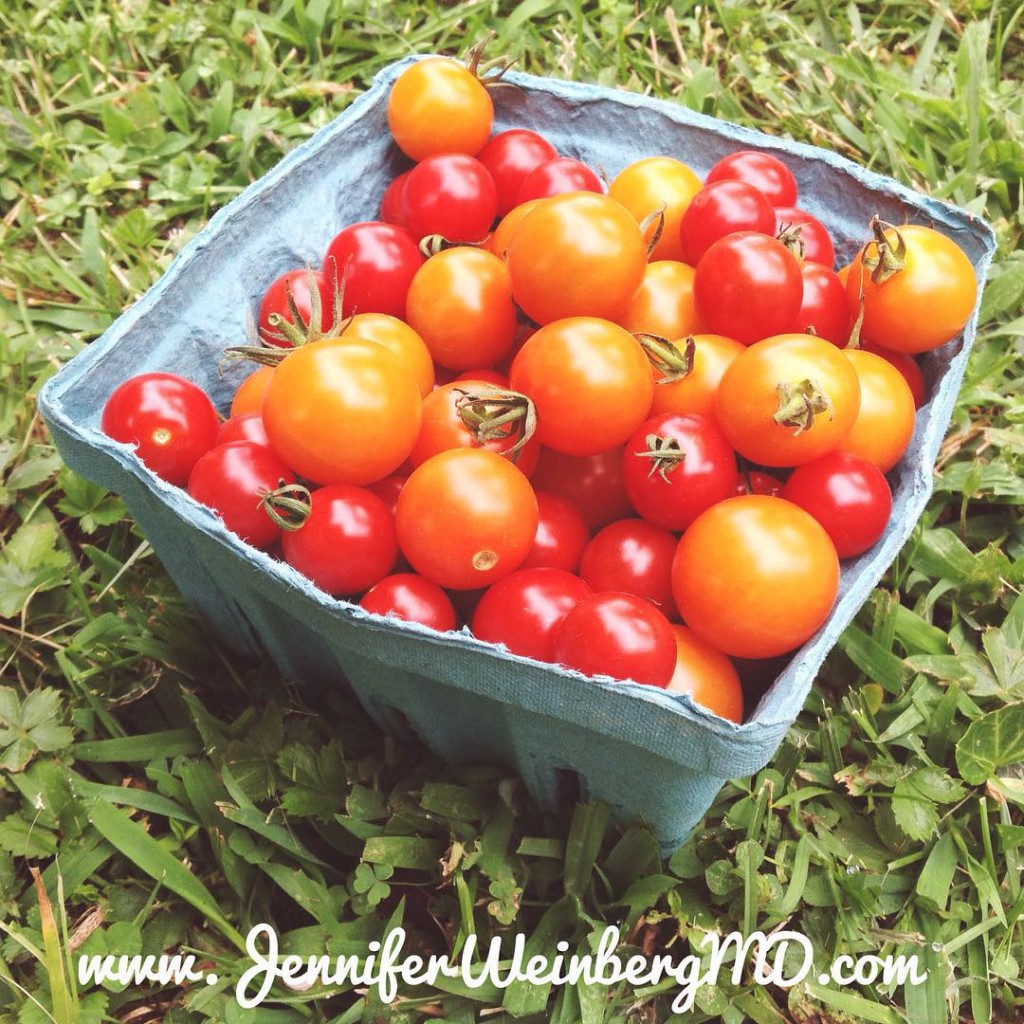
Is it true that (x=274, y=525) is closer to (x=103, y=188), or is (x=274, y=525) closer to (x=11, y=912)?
(x=11, y=912)

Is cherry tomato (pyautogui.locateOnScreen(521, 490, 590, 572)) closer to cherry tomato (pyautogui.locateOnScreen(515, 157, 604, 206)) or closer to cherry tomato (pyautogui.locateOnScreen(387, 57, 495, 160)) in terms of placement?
cherry tomato (pyautogui.locateOnScreen(515, 157, 604, 206))

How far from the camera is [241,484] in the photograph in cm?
139

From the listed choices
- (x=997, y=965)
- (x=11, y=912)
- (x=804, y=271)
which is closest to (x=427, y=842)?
(x=11, y=912)

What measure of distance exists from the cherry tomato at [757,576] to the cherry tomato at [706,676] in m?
0.02

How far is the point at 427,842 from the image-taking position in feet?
5.24

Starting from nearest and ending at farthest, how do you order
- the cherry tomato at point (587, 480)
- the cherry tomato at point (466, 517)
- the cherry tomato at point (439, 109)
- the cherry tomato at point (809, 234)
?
1. the cherry tomato at point (466, 517)
2. the cherry tomato at point (587, 480)
3. the cherry tomato at point (809, 234)
4. the cherry tomato at point (439, 109)

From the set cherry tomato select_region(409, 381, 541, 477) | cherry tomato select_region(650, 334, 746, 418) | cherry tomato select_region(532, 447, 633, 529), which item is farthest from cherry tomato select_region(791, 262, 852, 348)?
cherry tomato select_region(409, 381, 541, 477)

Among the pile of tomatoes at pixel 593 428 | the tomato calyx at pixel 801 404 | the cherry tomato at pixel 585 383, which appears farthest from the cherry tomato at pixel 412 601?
the tomato calyx at pixel 801 404

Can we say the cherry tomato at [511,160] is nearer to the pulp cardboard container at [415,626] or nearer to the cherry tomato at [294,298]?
the pulp cardboard container at [415,626]

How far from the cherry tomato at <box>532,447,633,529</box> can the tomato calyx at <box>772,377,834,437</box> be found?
0.98ft

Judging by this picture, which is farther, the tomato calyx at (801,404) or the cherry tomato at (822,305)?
the cherry tomato at (822,305)

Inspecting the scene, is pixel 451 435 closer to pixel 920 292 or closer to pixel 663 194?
pixel 663 194

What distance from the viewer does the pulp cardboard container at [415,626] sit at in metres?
1.25

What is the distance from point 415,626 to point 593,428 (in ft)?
1.19
